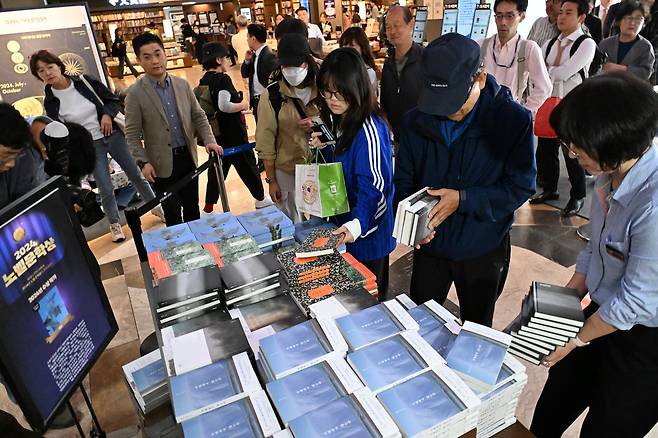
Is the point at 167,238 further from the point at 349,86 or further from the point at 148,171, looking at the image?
the point at 148,171

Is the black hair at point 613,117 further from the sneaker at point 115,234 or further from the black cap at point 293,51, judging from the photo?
the sneaker at point 115,234

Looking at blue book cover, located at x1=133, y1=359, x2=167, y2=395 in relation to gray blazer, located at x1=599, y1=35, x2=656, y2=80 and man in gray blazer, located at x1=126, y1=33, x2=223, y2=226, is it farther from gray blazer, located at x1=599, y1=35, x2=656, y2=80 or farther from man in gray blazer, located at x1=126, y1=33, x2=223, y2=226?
gray blazer, located at x1=599, y1=35, x2=656, y2=80

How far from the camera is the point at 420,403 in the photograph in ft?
3.41

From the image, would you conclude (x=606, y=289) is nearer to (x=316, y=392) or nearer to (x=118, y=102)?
(x=316, y=392)

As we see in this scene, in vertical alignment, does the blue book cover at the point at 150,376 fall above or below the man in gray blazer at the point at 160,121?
below

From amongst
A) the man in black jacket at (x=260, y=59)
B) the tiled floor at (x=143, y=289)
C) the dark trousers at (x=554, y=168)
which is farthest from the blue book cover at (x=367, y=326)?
the man in black jacket at (x=260, y=59)

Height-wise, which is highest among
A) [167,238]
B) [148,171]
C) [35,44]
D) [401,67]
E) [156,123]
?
[35,44]

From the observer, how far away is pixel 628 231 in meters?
1.21

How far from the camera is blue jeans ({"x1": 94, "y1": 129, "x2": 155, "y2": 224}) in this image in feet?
14.1

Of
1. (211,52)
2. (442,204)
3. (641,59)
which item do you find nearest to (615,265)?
(442,204)

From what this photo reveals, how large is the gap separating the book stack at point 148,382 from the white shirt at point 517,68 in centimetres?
342

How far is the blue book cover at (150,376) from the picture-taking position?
125 cm

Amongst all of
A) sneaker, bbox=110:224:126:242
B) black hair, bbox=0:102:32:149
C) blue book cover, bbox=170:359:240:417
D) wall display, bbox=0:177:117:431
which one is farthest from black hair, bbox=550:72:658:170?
sneaker, bbox=110:224:126:242

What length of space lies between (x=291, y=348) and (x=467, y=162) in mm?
962
